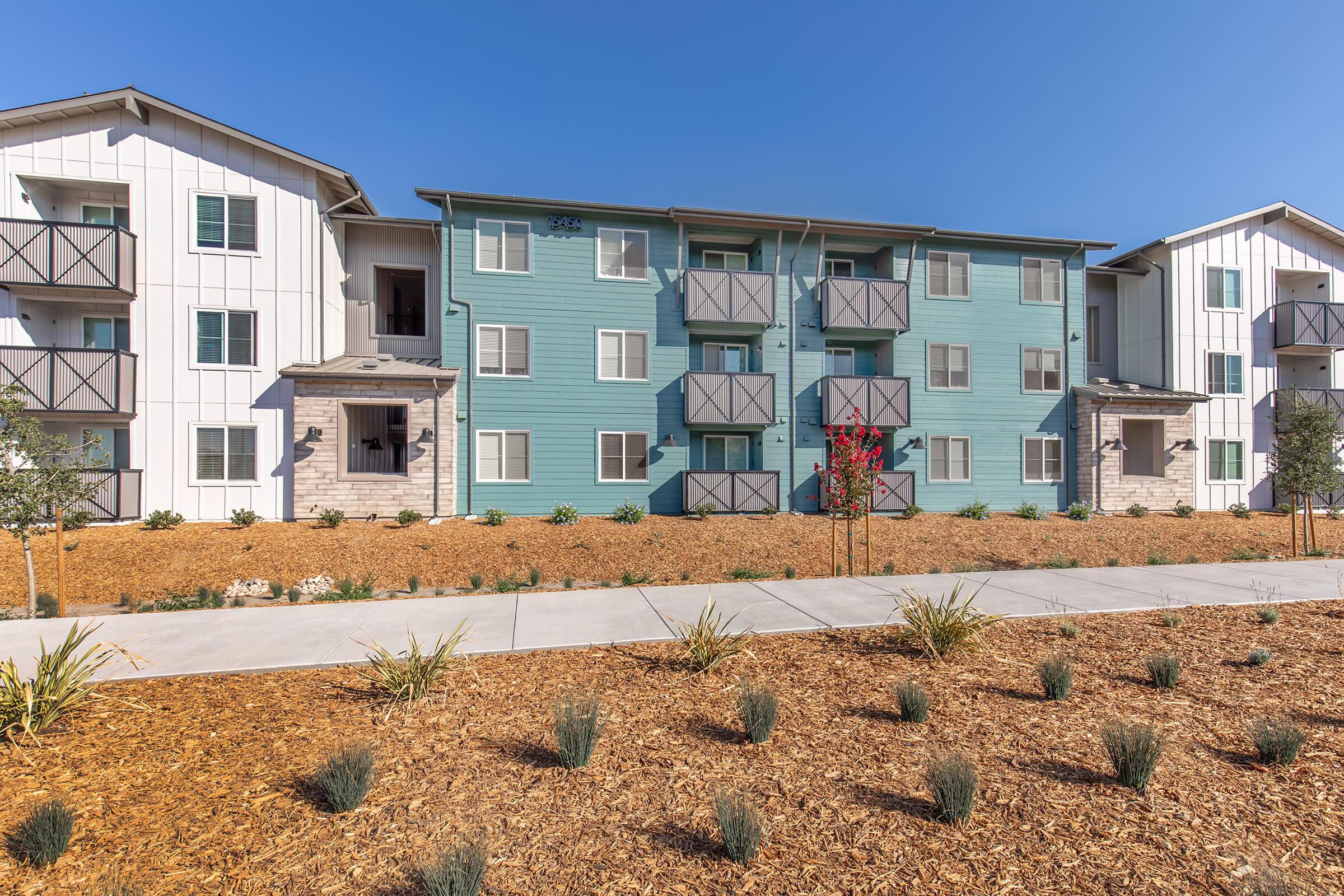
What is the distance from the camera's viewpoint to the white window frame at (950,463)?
19875 millimetres

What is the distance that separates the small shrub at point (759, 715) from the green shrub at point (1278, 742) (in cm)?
291

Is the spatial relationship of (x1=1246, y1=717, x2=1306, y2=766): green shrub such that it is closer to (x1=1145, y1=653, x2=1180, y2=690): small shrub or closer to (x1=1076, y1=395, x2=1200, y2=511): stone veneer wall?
(x1=1145, y1=653, x2=1180, y2=690): small shrub

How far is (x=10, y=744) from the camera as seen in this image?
3.94 meters

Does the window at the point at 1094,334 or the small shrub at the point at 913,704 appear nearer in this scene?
the small shrub at the point at 913,704

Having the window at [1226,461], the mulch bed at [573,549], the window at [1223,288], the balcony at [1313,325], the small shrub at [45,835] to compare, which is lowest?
the mulch bed at [573,549]

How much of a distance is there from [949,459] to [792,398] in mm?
5761

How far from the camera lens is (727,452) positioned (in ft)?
63.3

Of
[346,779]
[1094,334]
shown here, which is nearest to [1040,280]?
[1094,334]

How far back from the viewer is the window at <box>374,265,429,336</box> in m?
19.3

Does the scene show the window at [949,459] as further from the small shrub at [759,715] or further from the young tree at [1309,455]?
the small shrub at [759,715]

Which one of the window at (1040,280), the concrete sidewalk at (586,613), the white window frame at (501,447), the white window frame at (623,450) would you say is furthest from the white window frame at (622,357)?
the window at (1040,280)

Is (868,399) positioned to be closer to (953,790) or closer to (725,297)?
(725,297)

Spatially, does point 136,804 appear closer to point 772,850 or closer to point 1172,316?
point 772,850

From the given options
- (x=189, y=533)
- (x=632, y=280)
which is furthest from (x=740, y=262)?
(x=189, y=533)
